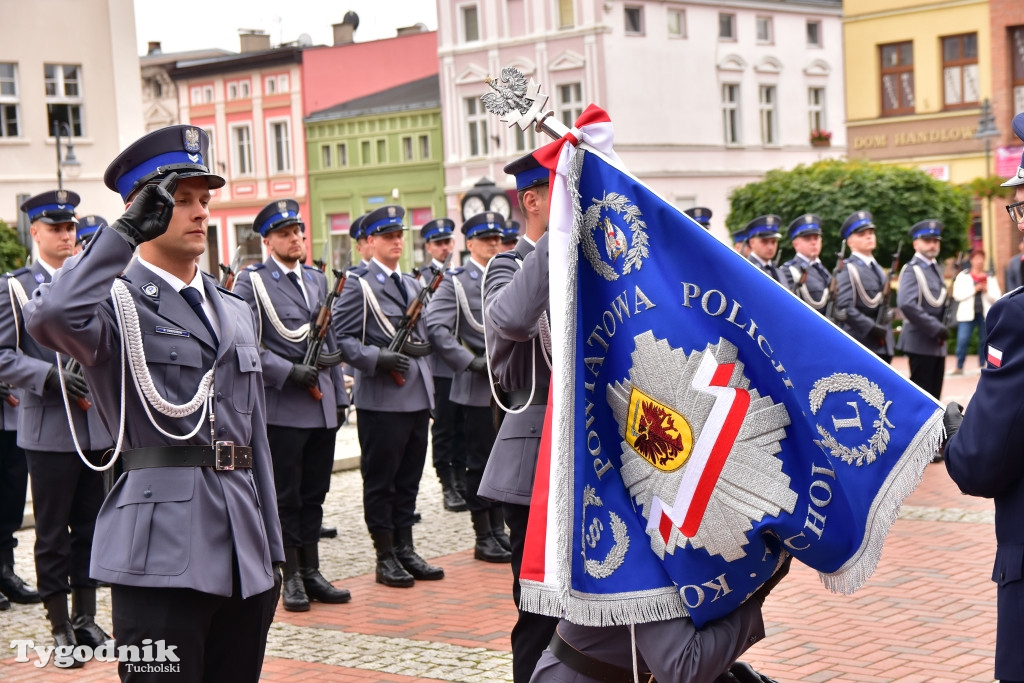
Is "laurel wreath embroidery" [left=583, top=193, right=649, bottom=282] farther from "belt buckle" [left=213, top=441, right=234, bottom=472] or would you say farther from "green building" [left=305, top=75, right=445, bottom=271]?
"green building" [left=305, top=75, right=445, bottom=271]

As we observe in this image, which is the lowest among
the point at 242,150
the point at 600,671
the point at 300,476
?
the point at 300,476

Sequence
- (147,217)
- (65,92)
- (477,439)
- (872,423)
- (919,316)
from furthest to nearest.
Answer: (65,92) < (919,316) < (477,439) < (147,217) < (872,423)

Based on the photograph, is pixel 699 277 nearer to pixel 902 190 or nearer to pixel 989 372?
pixel 989 372

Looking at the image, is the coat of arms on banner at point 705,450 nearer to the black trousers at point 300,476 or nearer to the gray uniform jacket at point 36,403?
the gray uniform jacket at point 36,403

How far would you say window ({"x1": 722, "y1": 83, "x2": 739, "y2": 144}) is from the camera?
4797 cm

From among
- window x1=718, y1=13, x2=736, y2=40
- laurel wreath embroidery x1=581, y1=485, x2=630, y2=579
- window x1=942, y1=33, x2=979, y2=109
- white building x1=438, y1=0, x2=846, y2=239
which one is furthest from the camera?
window x1=718, y1=13, x2=736, y2=40

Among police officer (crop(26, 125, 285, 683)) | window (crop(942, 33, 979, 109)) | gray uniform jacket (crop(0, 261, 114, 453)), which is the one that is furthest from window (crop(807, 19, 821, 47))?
police officer (crop(26, 125, 285, 683))

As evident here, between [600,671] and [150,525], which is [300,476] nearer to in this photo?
[150,525]

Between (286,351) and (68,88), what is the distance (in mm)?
30792

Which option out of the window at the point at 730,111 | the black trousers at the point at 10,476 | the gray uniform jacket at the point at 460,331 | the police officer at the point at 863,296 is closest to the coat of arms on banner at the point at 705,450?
the black trousers at the point at 10,476

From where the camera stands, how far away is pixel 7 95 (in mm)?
36438

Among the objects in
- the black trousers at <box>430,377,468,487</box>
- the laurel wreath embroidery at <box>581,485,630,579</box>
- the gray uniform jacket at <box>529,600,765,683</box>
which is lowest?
the black trousers at <box>430,377,468,487</box>

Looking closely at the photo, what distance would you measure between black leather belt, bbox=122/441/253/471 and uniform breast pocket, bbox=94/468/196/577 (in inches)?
1.0

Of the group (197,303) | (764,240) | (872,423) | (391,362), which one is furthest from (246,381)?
(764,240)
